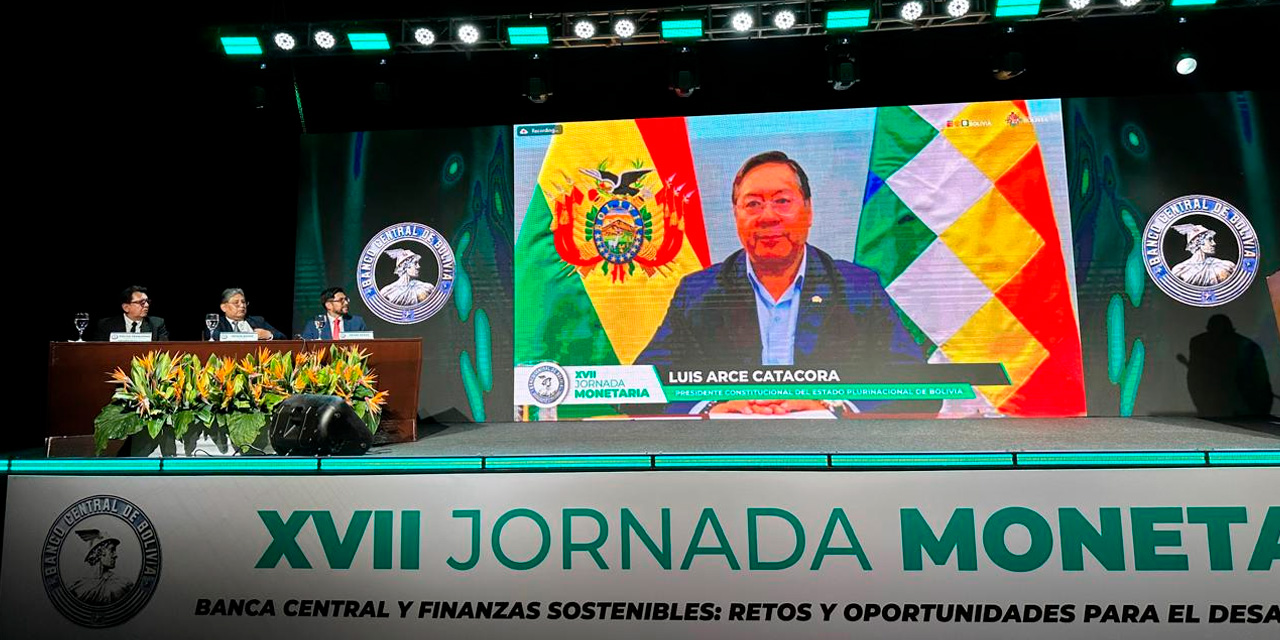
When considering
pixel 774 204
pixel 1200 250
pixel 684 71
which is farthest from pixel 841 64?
pixel 1200 250

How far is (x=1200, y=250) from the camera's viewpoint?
5816 mm

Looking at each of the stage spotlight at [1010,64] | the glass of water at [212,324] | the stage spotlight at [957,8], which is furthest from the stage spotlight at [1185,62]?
the glass of water at [212,324]

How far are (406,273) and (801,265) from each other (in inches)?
134

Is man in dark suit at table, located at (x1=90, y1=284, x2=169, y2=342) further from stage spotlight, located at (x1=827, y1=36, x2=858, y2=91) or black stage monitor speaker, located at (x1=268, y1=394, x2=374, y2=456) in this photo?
stage spotlight, located at (x1=827, y1=36, x2=858, y2=91)

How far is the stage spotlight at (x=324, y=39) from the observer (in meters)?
5.33

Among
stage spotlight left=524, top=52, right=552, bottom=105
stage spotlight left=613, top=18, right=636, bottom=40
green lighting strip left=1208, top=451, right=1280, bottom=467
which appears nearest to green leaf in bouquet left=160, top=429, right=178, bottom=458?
stage spotlight left=524, top=52, right=552, bottom=105

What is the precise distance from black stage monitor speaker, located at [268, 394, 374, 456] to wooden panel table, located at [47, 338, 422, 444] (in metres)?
1.47

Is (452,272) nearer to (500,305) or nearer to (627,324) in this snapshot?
(500,305)

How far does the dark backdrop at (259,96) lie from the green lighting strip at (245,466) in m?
3.17

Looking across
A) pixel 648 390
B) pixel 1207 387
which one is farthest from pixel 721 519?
pixel 1207 387

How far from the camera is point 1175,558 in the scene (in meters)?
2.02

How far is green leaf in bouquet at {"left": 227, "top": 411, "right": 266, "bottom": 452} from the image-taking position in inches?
131

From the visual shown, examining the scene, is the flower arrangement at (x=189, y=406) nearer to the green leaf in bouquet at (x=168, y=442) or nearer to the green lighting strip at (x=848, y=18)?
the green leaf in bouquet at (x=168, y=442)

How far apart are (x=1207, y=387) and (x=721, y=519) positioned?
5.54 metres
